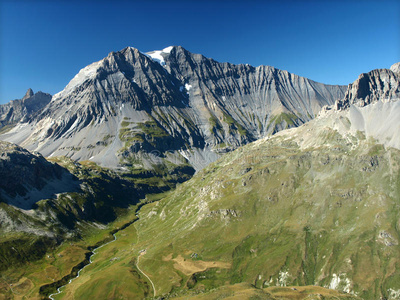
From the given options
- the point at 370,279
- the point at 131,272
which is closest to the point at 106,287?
the point at 131,272

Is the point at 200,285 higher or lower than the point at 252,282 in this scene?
higher

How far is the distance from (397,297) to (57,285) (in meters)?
217

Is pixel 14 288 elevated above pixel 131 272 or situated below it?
above

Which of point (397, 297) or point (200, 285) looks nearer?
point (397, 297)

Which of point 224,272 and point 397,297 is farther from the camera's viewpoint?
point 224,272

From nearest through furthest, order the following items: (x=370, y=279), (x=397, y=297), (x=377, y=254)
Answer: (x=397, y=297)
(x=370, y=279)
(x=377, y=254)

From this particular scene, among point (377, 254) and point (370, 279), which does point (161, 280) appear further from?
point (377, 254)

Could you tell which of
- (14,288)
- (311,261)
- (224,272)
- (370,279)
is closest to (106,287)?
(14,288)

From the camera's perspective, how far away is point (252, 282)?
188 meters

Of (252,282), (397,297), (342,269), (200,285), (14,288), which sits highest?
(14,288)

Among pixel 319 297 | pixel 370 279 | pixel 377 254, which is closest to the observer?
pixel 319 297

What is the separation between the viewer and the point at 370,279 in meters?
178

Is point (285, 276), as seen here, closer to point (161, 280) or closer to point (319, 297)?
point (319, 297)

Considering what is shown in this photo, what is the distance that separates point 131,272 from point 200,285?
50735 mm
